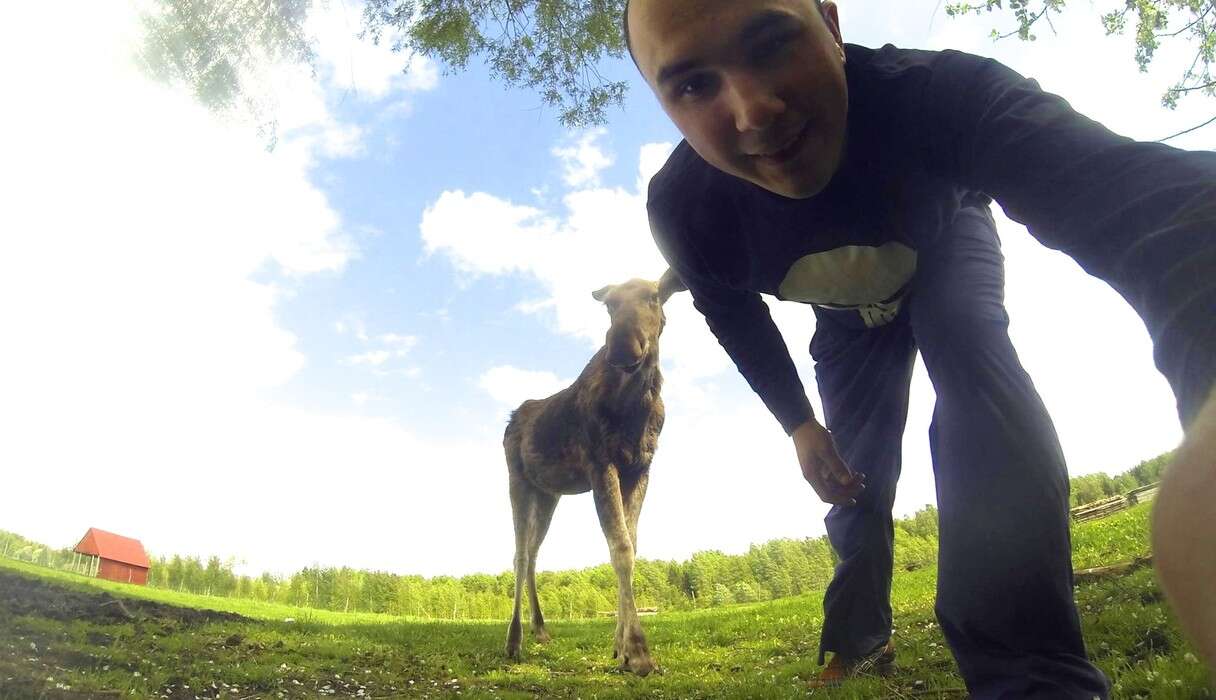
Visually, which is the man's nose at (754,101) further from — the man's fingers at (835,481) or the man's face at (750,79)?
the man's fingers at (835,481)

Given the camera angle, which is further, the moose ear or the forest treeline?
the forest treeline

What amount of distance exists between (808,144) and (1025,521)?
1.00m

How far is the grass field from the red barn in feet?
44.7

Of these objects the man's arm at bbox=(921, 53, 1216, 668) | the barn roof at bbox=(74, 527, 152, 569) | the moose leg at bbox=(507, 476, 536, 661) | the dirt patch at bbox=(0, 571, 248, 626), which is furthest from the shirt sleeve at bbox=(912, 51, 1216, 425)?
the barn roof at bbox=(74, 527, 152, 569)

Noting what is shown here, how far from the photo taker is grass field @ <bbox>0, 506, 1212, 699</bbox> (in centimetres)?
307

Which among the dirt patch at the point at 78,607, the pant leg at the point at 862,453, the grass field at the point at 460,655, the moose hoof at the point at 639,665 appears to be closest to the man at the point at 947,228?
the pant leg at the point at 862,453

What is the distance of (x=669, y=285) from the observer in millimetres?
5512

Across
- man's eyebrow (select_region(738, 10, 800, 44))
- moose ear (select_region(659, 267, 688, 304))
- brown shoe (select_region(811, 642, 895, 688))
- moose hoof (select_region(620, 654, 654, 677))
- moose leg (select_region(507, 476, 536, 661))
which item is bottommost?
moose hoof (select_region(620, 654, 654, 677))

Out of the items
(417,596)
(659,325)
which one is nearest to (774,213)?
(659,325)

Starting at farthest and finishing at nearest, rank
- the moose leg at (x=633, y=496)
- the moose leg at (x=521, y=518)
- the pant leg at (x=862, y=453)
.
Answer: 1. the moose leg at (x=521, y=518)
2. the moose leg at (x=633, y=496)
3. the pant leg at (x=862, y=453)

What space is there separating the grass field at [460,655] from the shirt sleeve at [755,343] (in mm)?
1134

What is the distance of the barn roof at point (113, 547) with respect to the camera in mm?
18312

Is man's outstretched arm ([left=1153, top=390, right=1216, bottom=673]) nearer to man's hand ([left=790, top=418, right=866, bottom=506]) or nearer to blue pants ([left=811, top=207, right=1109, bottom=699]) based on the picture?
blue pants ([left=811, top=207, right=1109, bottom=699])

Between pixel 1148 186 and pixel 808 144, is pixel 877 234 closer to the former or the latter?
pixel 808 144
